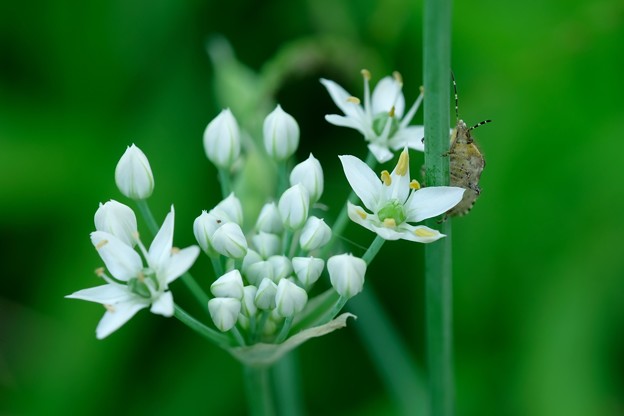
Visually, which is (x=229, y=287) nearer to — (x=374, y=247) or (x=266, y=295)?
(x=266, y=295)

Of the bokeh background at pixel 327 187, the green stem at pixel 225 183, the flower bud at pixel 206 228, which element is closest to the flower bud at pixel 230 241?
the flower bud at pixel 206 228

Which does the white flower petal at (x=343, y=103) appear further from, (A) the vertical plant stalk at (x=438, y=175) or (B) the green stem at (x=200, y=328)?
(B) the green stem at (x=200, y=328)

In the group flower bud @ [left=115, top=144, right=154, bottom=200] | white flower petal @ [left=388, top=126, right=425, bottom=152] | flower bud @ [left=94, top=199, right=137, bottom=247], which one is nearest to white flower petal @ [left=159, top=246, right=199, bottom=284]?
flower bud @ [left=94, top=199, right=137, bottom=247]

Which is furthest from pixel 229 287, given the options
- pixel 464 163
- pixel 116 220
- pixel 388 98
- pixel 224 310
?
pixel 388 98

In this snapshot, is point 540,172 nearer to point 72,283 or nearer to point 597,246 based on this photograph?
point 597,246

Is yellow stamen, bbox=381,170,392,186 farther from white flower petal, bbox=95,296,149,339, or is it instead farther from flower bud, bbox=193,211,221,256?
white flower petal, bbox=95,296,149,339
